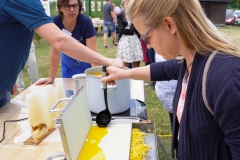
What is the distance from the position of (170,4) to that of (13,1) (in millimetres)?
722

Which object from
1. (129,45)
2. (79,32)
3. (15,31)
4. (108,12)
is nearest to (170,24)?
(15,31)

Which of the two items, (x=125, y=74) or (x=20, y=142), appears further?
(x=125, y=74)

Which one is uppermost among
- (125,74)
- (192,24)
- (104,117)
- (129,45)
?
(192,24)

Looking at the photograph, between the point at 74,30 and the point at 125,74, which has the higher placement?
the point at 74,30

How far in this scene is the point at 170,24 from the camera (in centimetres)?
77

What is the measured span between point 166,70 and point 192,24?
1.45ft

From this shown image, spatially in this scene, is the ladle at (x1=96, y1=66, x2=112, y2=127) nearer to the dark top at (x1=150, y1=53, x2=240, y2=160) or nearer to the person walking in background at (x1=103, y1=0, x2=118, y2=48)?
the dark top at (x1=150, y1=53, x2=240, y2=160)

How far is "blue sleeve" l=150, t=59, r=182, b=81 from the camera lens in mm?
1150

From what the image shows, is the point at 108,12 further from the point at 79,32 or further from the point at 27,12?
the point at 27,12

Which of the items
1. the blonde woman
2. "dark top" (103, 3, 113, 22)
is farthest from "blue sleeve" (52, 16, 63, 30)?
"dark top" (103, 3, 113, 22)

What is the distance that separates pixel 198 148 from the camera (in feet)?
2.56

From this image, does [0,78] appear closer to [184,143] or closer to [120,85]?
[120,85]

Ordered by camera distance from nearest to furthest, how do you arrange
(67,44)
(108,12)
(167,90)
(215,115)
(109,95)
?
1. (215,115)
2. (109,95)
3. (67,44)
4. (167,90)
5. (108,12)

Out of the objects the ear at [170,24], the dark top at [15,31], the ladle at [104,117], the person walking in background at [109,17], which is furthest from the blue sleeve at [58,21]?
the person walking in background at [109,17]
